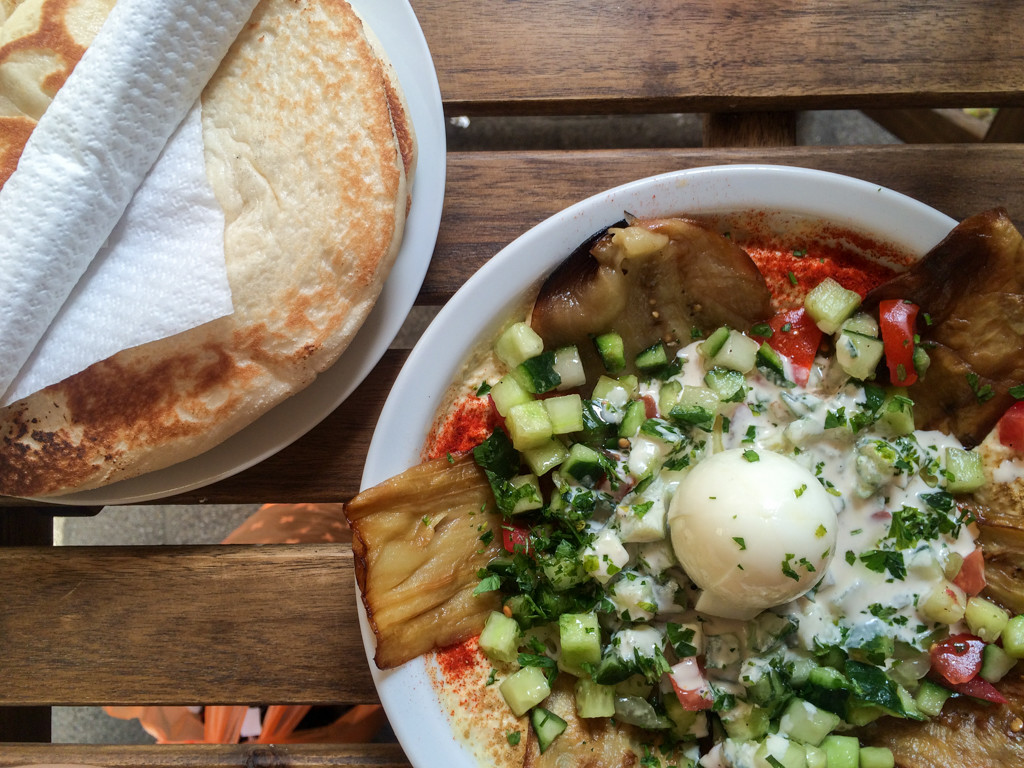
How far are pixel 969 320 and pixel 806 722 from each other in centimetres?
88

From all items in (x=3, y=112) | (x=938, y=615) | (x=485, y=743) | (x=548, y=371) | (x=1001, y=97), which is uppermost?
(x=3, y=112)

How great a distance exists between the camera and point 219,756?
1767 mm

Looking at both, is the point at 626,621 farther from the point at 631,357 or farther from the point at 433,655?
the point at 631,357

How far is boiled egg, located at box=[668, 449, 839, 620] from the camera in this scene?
142 cm

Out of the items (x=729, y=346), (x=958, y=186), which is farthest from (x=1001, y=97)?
(x=729, y=346)

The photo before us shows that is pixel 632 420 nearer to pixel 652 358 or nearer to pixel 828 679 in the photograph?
pixel 652 358

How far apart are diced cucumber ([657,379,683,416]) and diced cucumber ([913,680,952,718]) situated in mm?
785

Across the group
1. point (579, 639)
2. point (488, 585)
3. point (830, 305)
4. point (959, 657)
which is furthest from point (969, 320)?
point (488, 585)

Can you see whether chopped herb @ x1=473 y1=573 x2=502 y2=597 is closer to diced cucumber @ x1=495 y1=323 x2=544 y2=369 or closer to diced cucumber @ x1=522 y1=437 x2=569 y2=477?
diced cucumber @ x1=522 y1=437 x2=569 y2=477

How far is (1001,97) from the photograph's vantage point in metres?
1.77

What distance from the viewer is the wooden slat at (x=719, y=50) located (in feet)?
5.71

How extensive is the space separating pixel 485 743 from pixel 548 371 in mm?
781

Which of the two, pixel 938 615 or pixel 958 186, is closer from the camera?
pixel 938 615

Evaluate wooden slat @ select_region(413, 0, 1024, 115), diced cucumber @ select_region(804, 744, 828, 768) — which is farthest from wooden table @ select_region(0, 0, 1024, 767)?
diced cucumber @ select_region(804, 744, 828, 768)
